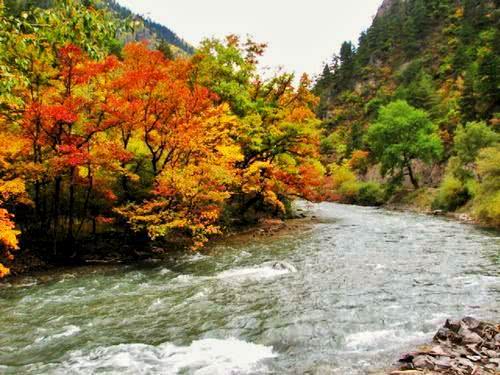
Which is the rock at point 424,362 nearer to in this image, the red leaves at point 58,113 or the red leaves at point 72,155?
the red leaves at point 72,155

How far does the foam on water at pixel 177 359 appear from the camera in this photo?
373 inches

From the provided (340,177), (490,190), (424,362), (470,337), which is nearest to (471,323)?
(470,337)

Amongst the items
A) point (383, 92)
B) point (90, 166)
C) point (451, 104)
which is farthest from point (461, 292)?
point (383, 92)

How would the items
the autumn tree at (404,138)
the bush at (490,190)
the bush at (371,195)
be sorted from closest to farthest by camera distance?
the bush at (490,190) → the autumn tree at (404,138) → the bush at (371,195)

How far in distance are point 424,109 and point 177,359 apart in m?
74.6

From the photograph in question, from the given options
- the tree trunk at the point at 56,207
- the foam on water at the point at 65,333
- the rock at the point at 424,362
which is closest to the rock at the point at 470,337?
the rock at the point at 424,362

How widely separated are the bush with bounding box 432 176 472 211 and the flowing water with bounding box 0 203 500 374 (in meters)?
20.5

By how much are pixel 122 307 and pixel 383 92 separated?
324 ft

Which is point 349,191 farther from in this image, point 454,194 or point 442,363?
point 442,363

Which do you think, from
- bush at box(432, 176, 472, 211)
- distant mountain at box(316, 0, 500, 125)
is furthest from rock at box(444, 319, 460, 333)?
distant mountain at box(316, 0, 500, 125)

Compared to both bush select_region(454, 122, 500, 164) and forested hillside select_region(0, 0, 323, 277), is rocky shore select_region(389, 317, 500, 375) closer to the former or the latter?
forested hillside select_region(0, 0, 323, 277)

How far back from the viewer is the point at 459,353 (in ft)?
29.9

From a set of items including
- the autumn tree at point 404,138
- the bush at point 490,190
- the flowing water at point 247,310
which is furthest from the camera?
the autumn tree at point 404,138

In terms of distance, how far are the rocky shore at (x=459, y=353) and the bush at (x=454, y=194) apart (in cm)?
3514
